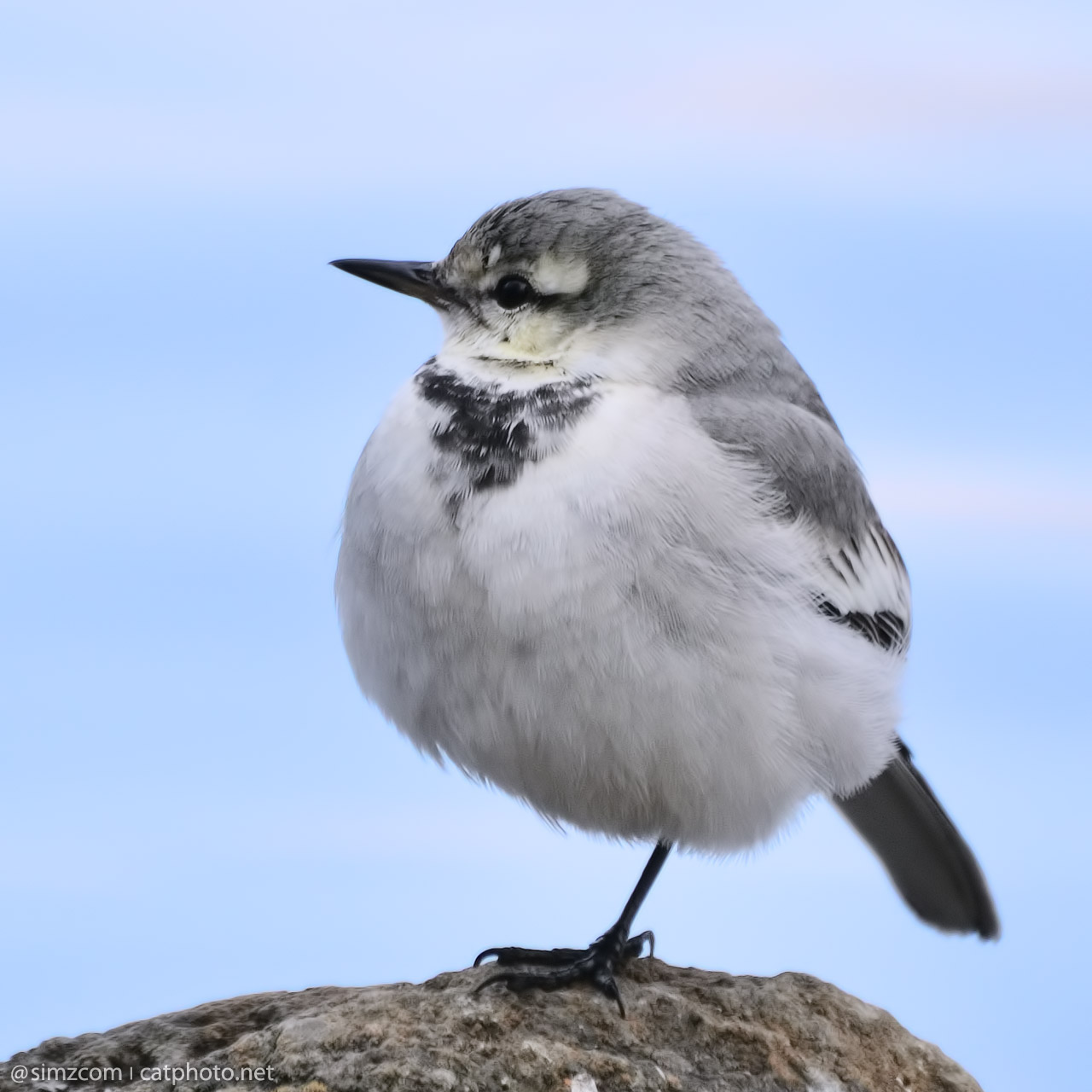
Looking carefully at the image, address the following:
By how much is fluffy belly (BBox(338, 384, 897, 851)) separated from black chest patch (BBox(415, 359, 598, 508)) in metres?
0.06

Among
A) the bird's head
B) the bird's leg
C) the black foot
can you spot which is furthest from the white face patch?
the black foot

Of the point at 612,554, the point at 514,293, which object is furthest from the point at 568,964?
the point at 514,293

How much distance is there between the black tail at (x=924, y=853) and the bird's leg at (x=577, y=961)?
4.04ft

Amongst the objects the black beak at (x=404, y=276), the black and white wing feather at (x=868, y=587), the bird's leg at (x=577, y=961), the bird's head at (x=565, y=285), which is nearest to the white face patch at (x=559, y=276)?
the bird's head at (x=565, y=285)

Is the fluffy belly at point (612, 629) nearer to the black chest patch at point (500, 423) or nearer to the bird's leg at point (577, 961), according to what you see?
the black chest patch at point (500, 423)

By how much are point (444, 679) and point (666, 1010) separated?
1187mm

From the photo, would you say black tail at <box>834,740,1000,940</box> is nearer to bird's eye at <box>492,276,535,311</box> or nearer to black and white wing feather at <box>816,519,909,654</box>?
black and white wing feather at <box>816,519,909,654</box>

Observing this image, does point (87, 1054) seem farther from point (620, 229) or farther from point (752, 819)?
point (620, 229)

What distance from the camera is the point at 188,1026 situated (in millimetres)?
4430

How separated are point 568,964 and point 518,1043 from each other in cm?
46

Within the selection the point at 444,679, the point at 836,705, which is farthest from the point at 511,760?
the point at 836,705

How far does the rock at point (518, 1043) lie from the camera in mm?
4086

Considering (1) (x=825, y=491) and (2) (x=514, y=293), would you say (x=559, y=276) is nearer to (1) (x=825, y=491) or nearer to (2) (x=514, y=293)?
(2) (x=514, y=293)

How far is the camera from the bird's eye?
4.64m
